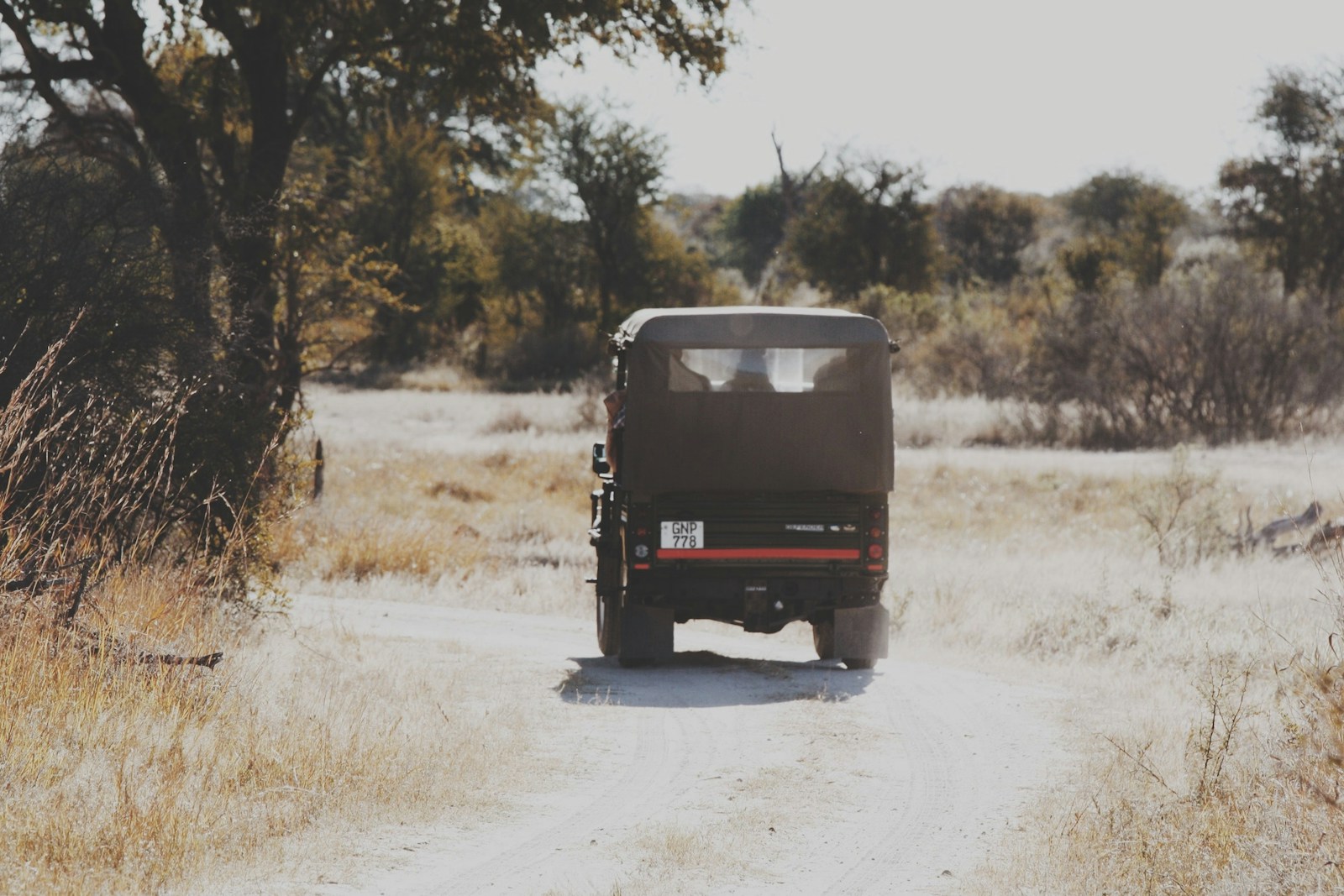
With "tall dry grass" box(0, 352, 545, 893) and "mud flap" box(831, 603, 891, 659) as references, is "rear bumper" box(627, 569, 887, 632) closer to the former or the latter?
Result: "mud flap" box(831, 603, 891, 659)

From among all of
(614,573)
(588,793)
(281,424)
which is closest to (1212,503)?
(614,573)

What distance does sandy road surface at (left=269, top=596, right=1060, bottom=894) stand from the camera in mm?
6078

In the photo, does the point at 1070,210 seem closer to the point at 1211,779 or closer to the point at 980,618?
the point at 980,618

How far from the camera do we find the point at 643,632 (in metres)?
11.4

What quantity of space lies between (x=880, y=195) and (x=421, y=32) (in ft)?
127

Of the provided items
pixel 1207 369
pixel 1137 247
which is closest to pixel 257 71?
pixel 1207 369

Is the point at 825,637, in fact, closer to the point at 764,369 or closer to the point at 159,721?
the point at 764,369

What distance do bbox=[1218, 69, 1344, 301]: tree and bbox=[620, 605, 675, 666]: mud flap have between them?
37.5 m

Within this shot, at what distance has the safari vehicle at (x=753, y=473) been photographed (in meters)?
11.2

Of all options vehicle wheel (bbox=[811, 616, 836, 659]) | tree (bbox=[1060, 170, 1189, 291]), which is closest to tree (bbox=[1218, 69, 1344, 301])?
tree (bbox=[1060, 170, 1189, 291])

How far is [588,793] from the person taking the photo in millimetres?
7449

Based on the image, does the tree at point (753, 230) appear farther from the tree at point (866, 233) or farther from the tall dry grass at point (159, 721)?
the tall dry grass at point (159, 721)

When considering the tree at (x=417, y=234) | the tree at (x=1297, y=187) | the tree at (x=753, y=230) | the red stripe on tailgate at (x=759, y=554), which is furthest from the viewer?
the tree at (x=753, y=230)

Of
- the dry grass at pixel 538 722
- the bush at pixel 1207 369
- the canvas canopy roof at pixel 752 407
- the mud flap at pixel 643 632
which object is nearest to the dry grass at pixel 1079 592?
the dry grass at pixel 538 722
